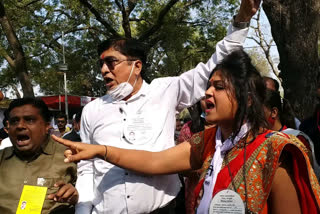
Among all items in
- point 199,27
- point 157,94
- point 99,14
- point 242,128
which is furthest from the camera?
point 199,27

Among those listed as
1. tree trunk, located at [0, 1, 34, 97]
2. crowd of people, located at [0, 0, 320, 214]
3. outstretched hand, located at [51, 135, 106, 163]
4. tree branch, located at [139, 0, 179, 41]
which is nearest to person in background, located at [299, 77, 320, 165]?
crowd of people, located at [0, 0, 320, 214]

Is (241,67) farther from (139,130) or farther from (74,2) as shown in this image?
(74,2)

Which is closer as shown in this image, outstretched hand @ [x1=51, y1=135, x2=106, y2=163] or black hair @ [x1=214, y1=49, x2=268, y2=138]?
black hair @ [x1=214, y1=49, x2=268, y2=138]

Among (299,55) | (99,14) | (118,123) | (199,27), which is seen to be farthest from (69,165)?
(199,27)

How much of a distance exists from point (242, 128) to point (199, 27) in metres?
15.8

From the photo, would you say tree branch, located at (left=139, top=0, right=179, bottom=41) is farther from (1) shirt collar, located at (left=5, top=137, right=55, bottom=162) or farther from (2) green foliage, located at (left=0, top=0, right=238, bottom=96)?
(1) shirt collar, located at (left=5, top=137, right=55, bottom=162)

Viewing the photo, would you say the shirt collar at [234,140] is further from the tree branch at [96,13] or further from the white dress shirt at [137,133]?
the tree branch at [96,13]

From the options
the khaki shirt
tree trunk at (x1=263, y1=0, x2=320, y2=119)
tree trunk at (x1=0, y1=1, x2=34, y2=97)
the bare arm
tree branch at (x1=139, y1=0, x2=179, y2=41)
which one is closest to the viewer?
the bare arm

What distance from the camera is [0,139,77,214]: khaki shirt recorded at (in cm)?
250

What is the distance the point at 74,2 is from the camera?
14.4 metres

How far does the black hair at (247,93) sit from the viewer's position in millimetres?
1927

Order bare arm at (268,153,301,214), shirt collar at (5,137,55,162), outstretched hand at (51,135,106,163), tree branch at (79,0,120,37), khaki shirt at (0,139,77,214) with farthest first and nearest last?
tree branch at (79,0,120,37) < shirt collar at (5,137,55,162) < khaki shirt at (0,139,77,214) < outstretched hand at (51,135,106,163) < bare arm at (268,153,301,214)

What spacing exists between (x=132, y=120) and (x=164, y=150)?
0.35 metres

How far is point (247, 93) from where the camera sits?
75.8 inches
